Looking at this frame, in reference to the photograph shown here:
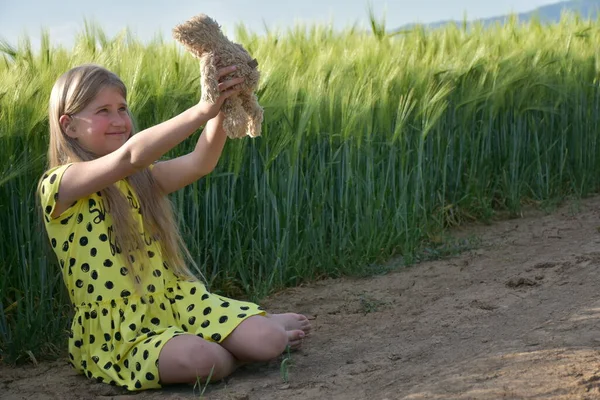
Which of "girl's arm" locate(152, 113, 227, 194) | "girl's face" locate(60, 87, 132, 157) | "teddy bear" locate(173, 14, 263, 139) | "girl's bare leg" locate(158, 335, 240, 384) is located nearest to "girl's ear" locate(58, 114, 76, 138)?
"girl's face" locate(60, 87, 132, 157)

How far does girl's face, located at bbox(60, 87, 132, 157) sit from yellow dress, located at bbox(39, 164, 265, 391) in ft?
0.37

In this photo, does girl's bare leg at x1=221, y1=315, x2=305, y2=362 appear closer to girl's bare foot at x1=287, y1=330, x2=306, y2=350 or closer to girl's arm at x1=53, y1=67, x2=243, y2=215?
girl's bare foot at x1=287, y1=330, x2=306, y2=350

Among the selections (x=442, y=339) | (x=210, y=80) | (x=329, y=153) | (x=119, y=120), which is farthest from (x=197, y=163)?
(x=329, y=153)

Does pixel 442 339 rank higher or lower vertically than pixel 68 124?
lower

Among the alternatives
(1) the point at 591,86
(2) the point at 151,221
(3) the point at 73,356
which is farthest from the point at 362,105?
(1) the point at 591,86

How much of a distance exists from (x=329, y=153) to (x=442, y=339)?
1233mm

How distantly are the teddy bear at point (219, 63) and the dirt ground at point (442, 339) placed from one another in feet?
2.41

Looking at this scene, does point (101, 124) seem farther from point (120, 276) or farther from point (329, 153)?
point (329, 153)

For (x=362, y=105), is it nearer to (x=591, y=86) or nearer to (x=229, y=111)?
(x=229, y=111)

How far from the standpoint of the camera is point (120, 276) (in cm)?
250

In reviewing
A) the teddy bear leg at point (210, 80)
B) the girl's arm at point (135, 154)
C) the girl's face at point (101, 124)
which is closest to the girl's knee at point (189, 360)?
the girl's arm at point (135, 154)

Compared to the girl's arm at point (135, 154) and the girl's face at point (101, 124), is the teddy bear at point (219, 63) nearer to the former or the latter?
the girl's arm at point (135, 154)

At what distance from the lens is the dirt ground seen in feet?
6.95

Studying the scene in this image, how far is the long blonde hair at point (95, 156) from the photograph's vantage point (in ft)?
8.19
